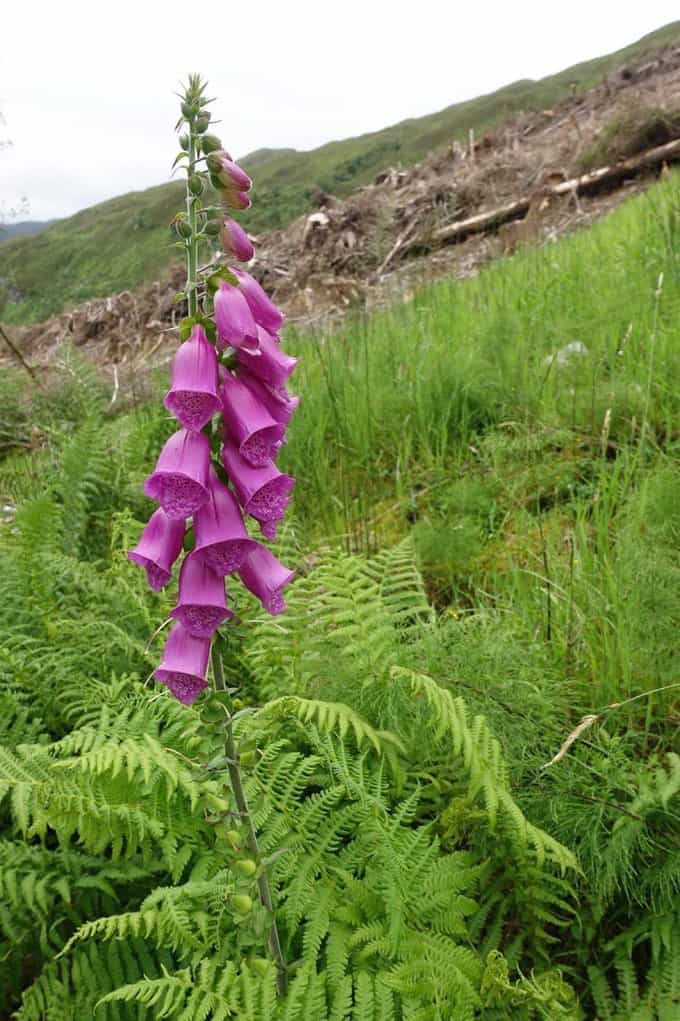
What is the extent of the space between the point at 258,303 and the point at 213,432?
24 cm

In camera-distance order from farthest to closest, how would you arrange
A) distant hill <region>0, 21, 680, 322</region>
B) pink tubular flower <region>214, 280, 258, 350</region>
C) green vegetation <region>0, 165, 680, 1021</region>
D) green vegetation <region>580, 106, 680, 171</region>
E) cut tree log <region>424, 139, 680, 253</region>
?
1. distant hill <region>0, 21, 680, 322</region>
2. green vegetation <region>580, 106, 680, 171</region>
3. cut tree log <region>424, 139, 680, 253</region>
4. green vegetation <region>0, 165, 680, 1021</region>
5. pink tubular flower <region>214, 280, 258, 350</region>

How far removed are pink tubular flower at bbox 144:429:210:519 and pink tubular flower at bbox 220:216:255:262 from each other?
384mm

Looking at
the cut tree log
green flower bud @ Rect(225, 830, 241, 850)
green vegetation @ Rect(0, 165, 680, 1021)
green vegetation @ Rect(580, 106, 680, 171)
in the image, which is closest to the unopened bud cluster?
green vegetation @ Rect(0, 165, 680, 1021)

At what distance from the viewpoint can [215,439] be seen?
1285 mm

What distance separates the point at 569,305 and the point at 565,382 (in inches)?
33.8

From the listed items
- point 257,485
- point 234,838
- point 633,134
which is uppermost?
point 633,134

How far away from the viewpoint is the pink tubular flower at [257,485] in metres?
1.25

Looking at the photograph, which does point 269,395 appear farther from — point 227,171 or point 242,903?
point 242,903

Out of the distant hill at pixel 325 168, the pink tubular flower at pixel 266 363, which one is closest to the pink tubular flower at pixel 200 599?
the pink tubular flower at pixel 266 363

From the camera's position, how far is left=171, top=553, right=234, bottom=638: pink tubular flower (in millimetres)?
1221

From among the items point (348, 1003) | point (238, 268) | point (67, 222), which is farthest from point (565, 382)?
point (67, 222)

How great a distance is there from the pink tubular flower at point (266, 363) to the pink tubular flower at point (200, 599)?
34 cm

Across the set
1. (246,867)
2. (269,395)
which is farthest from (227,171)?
(246,867)

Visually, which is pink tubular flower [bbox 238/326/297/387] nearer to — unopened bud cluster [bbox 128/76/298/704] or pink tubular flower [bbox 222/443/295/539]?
unopened bud cluster [bbox 128/76/298/704]
